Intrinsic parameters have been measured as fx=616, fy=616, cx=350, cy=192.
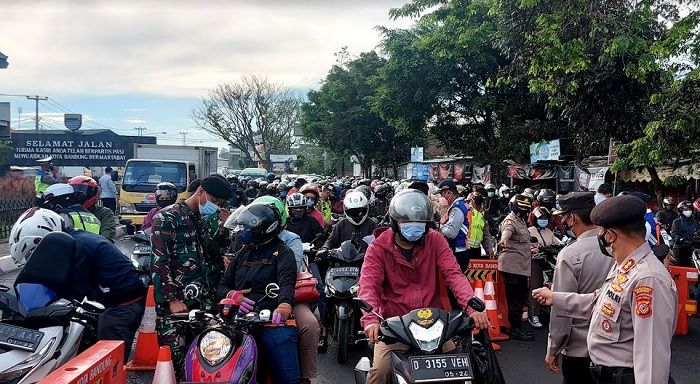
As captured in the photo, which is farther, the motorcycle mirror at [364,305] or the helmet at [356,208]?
the helmet at [356,208]

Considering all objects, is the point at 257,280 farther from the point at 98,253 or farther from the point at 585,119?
the point at 585,119

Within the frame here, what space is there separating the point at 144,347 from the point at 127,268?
84.0 inches

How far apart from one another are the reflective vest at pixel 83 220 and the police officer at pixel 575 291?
4.36 meters

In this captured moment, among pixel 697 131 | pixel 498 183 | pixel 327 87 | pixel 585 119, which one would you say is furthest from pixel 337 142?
pixel 697 131

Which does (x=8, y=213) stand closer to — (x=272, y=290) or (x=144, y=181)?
(x=144, y=181)

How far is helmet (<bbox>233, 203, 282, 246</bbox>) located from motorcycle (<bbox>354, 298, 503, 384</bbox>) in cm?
107

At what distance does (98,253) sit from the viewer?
4.19 meters

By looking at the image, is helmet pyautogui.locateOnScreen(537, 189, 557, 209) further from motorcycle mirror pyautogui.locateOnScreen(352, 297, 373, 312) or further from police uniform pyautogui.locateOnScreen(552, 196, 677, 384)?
police uniform pyautogui.locateOnScreen(552, 196, 677, 384)

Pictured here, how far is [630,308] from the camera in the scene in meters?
2.85

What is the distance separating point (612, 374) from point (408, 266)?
4.98 ft

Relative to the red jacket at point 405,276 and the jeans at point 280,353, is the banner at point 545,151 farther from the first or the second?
the jeans at point 280,353

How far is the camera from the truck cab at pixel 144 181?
16891 millimetres

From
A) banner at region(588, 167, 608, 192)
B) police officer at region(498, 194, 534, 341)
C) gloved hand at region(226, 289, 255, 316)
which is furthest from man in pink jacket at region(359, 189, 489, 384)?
banner at region(588, 167, 608, 192)

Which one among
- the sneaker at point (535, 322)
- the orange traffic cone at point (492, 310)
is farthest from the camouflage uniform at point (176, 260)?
the sneaker at point (535, 322)
